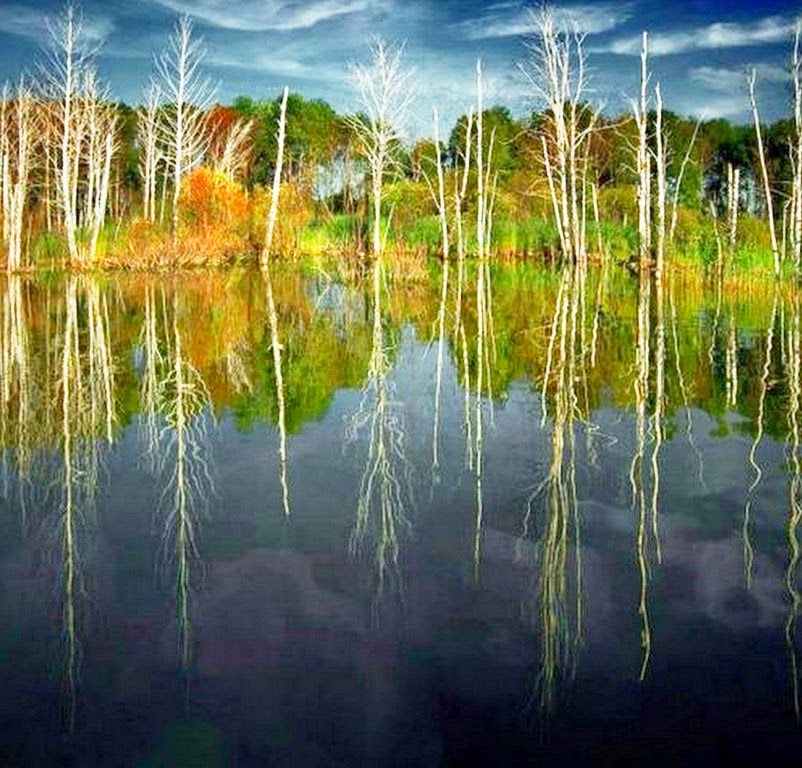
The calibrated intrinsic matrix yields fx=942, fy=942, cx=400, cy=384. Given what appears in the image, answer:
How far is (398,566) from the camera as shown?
417 centimetres

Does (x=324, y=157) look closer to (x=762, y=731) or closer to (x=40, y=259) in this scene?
(x=40, y=259)

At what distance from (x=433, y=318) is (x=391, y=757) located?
1314 cm

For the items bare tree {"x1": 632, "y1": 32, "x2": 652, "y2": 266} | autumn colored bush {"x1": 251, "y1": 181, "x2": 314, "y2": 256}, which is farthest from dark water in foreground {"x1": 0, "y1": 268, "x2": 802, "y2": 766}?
autumn colored bush {"x1": 251, "y1": 181, "x2": 314, "y2": 256}

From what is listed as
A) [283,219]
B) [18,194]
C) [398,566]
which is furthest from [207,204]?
[398,566]

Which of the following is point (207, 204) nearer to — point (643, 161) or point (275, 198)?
point (275, 198)

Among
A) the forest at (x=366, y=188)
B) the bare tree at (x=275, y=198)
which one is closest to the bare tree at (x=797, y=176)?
the forest at (x=366, y=188)

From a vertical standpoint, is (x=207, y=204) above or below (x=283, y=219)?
above

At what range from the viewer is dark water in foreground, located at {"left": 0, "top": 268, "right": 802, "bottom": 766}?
112 inches

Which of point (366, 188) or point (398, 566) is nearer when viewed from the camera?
point (398, 566)

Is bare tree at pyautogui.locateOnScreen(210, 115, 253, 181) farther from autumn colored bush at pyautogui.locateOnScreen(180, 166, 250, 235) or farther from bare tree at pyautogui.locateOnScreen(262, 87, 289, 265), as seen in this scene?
bare tree at pyautogui.locateOnScreen(262, 87, 289, 265)

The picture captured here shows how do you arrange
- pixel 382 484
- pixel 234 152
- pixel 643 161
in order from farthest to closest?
pixel 234 152
pixel 643 161
pixel 382 484

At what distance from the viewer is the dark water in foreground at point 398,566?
9.34 feet

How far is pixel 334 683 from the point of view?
309cm

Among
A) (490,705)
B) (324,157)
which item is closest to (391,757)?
(490,705)
